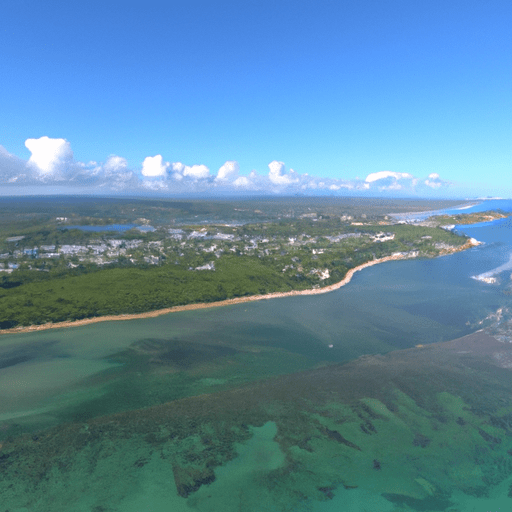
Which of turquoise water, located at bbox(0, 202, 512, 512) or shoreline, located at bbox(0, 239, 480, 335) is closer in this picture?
turquoise water, located at bbox(0, 202, 512, 512)

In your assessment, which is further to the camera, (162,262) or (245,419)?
(162,262)

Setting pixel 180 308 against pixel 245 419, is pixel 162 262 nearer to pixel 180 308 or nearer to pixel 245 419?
pixel 180 308

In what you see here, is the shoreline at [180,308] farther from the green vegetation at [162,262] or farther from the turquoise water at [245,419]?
the turquoise water at [245,419]

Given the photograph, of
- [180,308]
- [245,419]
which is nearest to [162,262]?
[180,308]

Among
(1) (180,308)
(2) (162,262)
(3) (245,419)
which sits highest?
(2) (162,262)

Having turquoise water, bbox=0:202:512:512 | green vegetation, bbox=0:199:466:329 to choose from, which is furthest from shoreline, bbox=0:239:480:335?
turquoise water, bbox=0:202:512:512

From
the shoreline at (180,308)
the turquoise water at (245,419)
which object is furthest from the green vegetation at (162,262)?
the turquoise water at (245,419)

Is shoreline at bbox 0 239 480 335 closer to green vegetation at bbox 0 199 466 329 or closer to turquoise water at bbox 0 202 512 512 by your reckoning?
green vegetation at bbox 0 199 466 329

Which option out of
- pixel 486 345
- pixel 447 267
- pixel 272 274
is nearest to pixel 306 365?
pixel 486 345

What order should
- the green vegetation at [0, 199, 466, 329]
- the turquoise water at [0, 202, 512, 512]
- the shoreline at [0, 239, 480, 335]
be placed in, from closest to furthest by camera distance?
the turquoise water at [0, 202, 512, 512] < the shoreline at [0, 239, 480, 335] < the green vegetation at [0, 199, 466, 329]

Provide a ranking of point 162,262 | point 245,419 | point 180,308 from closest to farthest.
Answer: point 245,419, point 180,308, point 162,262
